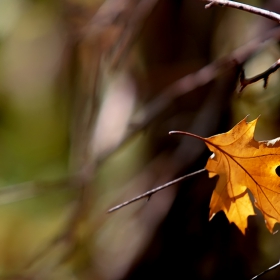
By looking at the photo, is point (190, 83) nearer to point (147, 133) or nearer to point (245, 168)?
point (147, 133)

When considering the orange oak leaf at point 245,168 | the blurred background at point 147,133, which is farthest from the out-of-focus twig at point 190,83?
the orange oak leaf at point 245,168

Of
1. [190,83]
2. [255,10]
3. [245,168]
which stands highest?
[190,83]

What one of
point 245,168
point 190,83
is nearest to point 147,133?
point 190,83

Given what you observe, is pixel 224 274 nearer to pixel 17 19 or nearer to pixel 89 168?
pixel 89 168

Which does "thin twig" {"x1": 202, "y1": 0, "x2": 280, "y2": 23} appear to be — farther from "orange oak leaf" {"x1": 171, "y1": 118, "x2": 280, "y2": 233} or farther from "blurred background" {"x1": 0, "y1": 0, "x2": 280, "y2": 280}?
"blurred background" {"x1": 0, "y1": 0, "x2": 280, "y2": 280}

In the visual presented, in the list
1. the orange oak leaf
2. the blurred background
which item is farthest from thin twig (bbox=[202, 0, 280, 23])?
the blurred background
